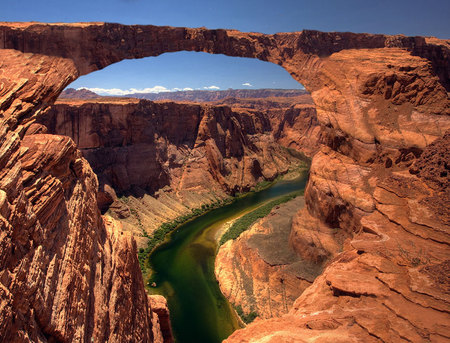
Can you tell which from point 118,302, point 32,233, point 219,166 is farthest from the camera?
point 219,166

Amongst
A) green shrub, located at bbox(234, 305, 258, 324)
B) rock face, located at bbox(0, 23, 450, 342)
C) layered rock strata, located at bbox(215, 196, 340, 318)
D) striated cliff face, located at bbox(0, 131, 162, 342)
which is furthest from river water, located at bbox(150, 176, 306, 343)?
striated cliff face, located at bbox(0, 131, 162, 342)

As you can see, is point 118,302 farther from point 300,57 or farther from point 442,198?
point 300,57

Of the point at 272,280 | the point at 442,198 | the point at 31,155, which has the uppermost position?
the point at 31,155

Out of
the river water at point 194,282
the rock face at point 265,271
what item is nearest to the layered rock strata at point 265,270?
the rock face at point 265,271

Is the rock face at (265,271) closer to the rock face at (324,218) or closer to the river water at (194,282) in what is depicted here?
the river water at (194,282)

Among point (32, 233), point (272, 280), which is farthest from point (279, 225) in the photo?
point (32, 233)

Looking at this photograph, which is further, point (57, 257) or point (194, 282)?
point (194, 282)

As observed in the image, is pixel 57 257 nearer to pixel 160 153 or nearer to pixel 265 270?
pixel 265 270

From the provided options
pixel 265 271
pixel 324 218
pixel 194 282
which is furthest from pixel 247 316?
pixel 324 218
